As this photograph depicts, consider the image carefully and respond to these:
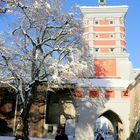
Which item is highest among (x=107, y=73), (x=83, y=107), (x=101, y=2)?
(x=101, y=2)

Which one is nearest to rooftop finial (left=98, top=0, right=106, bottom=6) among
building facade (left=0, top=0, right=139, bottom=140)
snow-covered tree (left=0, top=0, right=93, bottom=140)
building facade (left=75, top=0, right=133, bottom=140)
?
building facade (left=75, top=0, right=133, bottom=140)

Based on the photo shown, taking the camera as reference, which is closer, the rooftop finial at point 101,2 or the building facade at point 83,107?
the building facade at point 83,107

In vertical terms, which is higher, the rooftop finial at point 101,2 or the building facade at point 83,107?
the rooftop finial at point 101,2

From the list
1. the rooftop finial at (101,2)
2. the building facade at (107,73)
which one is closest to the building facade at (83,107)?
the building facade at (107,73)

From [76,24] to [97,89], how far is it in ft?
30.7

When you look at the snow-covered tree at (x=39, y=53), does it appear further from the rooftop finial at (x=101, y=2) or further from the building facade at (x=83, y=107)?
the rooftop finial at (x=101, y=2)

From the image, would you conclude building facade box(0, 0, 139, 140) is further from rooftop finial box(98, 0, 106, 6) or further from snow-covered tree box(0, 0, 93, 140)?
rooftop finial box(98, 0, 106, 6)

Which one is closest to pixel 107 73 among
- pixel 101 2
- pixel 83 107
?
pixel 83 107

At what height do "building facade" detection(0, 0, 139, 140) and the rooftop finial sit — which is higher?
the rooftop finial

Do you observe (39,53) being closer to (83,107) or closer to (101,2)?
(83,107)

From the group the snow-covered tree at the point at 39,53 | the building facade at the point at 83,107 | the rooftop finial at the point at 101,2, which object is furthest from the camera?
the rooftop finial at the point at 101,2

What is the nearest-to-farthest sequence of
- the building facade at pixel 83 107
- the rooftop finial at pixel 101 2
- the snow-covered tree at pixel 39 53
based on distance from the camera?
the snow-covered tree at pixel 39 53
the building facade at pixel 83 107
the rooftop finial at pixel 101 2

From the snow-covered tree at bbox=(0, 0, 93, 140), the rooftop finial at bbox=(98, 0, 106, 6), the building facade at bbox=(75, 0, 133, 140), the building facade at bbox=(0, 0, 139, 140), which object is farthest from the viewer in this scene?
the rooftop finial at bbox=(98, 0, 106, 6)

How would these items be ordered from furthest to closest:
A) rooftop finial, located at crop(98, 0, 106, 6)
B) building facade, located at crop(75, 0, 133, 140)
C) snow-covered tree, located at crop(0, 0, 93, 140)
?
rooftop finial, located at crop(98, 0, 106, 6), building facade, located at crop(75, 0, 133, 140), snow-covered tree, located at crop(0, 0, 93, 140)
